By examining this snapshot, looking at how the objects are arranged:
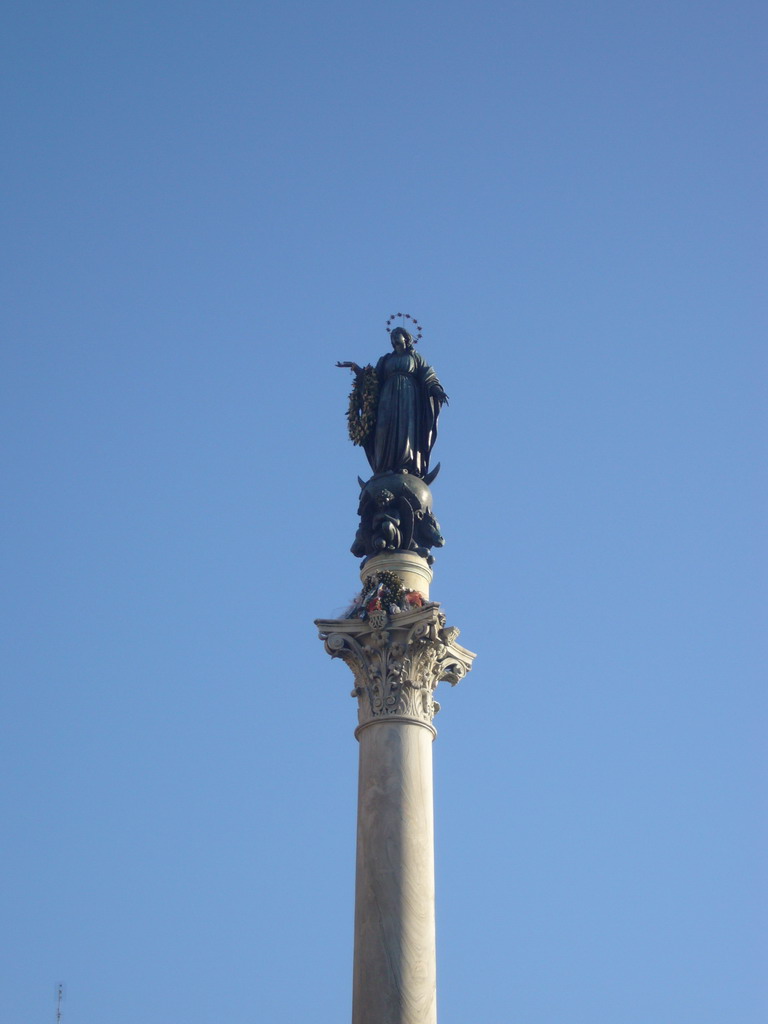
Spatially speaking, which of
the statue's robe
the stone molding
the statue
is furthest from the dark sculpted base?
the stone molding

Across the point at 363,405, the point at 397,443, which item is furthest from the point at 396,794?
the point at 363,405

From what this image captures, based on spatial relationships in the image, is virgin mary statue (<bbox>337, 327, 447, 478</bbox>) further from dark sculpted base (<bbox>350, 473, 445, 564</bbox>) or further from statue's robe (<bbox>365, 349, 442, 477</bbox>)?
dark sculpted base (<bbox>350, 473, 445, 564</bbox>)

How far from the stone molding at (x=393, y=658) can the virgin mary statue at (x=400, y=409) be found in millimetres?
4644

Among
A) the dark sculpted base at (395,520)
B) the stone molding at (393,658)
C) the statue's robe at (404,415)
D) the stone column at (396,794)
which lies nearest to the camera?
the stone column at (396,794)

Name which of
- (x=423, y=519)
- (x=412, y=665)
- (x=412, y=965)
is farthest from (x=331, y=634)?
(x=412, y=965)

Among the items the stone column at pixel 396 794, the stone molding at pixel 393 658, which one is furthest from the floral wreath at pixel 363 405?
the stone molding at pixel 393 658

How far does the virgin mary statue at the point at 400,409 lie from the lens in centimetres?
3225

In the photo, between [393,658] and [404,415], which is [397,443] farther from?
[393,658]

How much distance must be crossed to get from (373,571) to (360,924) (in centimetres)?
742

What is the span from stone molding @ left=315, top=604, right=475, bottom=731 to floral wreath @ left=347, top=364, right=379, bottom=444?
17.9 ft

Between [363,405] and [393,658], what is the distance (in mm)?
6984

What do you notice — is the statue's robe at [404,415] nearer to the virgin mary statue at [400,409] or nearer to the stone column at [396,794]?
the virgin mary statue at [400,409]

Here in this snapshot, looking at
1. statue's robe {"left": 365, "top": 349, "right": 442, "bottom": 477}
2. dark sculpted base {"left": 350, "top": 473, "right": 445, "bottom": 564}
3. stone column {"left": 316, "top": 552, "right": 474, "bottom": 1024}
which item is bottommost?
stone column {"left": 316, "top": 552, "right": 474, "bottom": 1024}

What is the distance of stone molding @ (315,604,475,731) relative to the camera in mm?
28125
